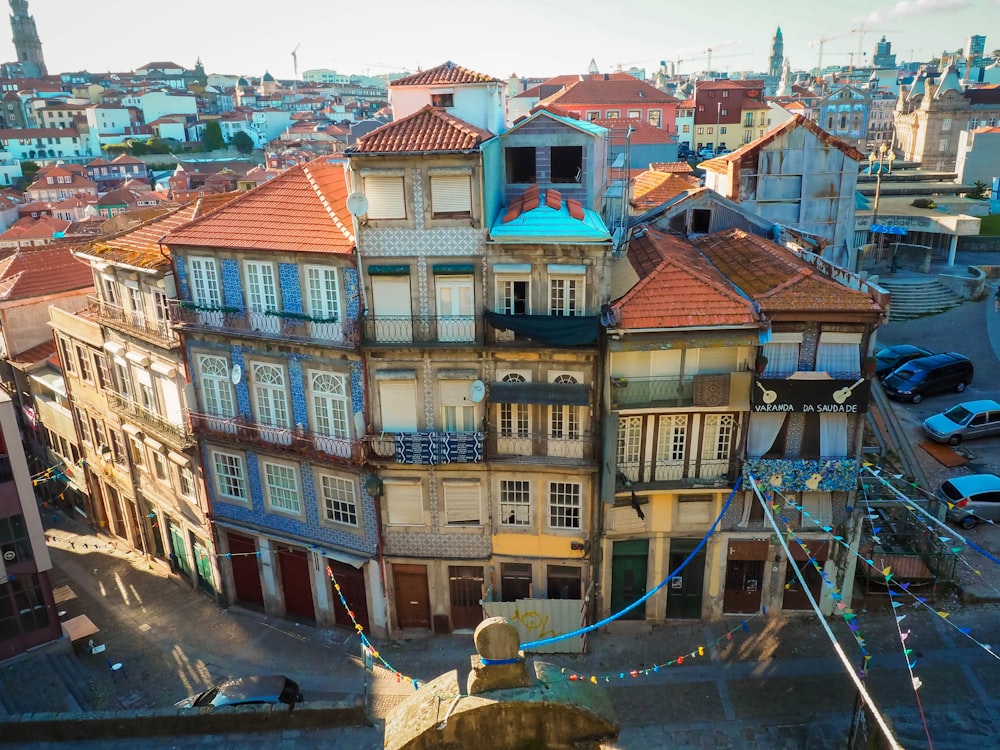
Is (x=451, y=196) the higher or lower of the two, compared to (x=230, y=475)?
higher

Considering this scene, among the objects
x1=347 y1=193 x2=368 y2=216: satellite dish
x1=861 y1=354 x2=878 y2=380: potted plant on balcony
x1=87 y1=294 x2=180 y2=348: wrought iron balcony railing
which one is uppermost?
x1=347 y1=193 x2=368 y2=216: satellite dish

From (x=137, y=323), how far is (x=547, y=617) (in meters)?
19.2

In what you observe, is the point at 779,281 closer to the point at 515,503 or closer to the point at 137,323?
the point at 515,503

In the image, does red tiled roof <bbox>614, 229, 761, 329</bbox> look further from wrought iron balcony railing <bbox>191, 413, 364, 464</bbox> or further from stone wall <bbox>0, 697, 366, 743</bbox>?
stone wall <bbox>0, 697, 366, 743</bbox>

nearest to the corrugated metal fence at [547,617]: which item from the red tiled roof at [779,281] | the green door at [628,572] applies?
the green door at [628,572]

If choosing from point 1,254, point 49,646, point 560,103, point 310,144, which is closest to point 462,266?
point 49,646

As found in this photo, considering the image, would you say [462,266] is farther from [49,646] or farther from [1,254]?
[1,254]

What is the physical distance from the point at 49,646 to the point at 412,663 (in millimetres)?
12919

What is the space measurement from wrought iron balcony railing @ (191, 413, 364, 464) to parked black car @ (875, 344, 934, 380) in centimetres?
3029

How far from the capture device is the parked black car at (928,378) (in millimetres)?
39875

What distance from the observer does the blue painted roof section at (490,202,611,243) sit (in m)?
24.0

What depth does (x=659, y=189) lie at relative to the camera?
127ft

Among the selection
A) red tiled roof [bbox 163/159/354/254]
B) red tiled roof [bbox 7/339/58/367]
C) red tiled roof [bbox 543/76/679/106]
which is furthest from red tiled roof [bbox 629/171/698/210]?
red tiled roof [bbox 543/76/679/106]

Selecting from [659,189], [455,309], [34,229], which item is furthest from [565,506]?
[34,229]
